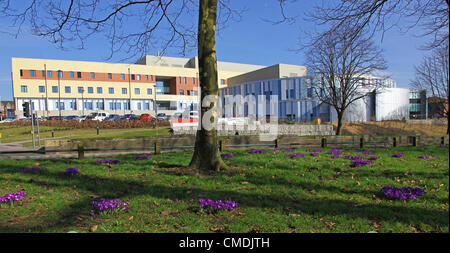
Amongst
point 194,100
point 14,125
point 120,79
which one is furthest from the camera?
point 194,100

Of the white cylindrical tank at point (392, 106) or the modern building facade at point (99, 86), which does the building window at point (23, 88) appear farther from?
the white cylindrical tank at point (392, 106)

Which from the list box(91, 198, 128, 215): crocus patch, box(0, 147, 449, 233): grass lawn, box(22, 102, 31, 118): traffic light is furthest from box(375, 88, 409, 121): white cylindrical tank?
box(91, 198, 128, 215): crocus patch

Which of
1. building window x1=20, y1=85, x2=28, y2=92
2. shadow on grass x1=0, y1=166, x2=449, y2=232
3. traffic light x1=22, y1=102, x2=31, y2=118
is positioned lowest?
shadow on grass x1=0, y1=166, x2=449, y2=232

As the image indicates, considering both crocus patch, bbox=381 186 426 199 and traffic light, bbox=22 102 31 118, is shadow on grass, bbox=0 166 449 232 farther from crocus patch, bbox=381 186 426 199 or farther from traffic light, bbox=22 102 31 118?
traffic light, bbox=22 102 31 118

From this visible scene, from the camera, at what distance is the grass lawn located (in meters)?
3.83

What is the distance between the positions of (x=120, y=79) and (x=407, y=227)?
70.3 metres

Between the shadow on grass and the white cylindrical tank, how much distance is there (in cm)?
5270

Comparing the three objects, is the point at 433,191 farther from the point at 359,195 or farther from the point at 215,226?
the point at 215,226

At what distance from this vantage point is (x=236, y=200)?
499 cm

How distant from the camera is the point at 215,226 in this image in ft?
12.6

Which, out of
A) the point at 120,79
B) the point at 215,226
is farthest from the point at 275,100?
the point at 215,226

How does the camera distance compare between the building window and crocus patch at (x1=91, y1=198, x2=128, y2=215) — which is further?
the building window

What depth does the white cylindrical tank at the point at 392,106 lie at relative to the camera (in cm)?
5050

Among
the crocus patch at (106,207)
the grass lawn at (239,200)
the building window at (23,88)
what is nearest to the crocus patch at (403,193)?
the grass lawn at (239,200)
